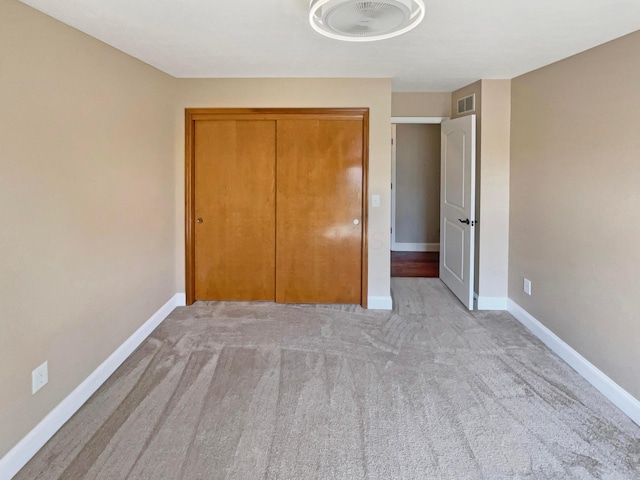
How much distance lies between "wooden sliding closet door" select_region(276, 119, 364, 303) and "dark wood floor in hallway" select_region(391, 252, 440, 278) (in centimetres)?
162

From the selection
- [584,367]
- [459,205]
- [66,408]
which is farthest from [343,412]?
[459,205]

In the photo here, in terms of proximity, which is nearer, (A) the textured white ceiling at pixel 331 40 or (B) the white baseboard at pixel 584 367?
(A) the textured white ceiling at pixel 331 40

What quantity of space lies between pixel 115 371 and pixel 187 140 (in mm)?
2260

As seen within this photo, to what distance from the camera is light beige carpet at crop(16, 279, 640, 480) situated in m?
1.82

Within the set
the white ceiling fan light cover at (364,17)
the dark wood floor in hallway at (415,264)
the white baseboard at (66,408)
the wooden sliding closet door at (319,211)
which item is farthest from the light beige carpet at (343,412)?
the white ceiling fan light cover at (364,17)

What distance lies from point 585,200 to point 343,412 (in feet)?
7.21

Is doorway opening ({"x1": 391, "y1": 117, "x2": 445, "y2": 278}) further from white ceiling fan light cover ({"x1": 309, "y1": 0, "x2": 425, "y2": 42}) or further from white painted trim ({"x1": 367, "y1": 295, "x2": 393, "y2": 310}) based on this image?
white ceiling fan light cover ({"x1": 309, "y1": 0, "x2": 425, "y2": 42})

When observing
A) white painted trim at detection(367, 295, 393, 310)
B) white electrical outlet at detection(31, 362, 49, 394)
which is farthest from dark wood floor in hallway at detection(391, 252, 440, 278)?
white electrical outlet at detection(31, 362, 49, 394)

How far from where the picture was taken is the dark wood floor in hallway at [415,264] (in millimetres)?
5402

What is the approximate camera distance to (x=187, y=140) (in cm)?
386

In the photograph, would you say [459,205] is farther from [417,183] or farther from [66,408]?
[66,408]

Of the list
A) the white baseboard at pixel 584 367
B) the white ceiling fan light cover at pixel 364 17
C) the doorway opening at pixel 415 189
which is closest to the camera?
the white ceiling fan light cover at pixel 364 17

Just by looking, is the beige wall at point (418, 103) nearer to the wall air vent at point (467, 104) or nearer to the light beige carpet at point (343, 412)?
the wall air vent at point (467, 104)

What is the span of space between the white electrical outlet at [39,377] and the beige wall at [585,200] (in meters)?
3.31
